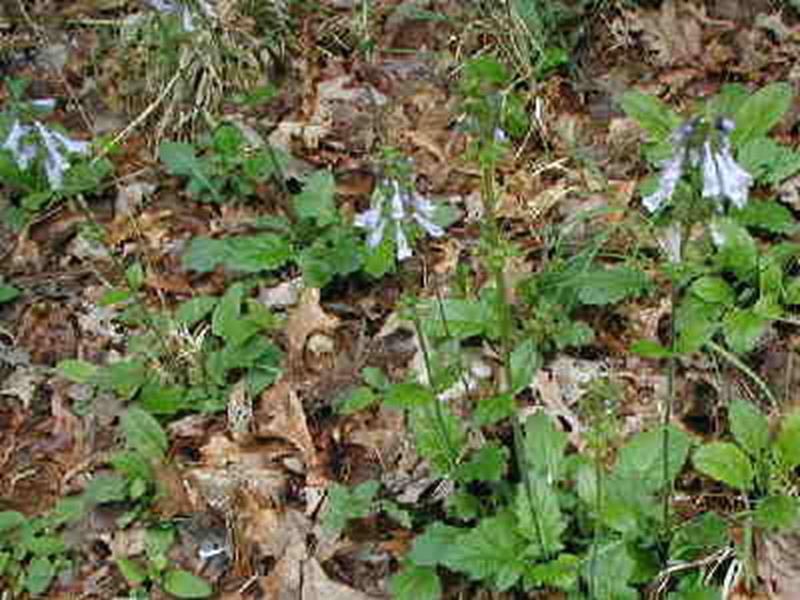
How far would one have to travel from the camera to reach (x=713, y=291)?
3965mm

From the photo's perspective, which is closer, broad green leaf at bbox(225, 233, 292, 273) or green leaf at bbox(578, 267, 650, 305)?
green leaf at bbox(578, 267, 650, 305)

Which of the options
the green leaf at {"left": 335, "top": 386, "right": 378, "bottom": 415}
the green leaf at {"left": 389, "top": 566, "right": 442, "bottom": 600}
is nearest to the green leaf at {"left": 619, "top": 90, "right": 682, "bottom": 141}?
the green leaf at {"left": 335, "top": 386, "right": 378, "bottom": 415}

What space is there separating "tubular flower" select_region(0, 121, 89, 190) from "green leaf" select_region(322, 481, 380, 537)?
148 centimetres

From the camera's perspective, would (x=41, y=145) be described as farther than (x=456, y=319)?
No

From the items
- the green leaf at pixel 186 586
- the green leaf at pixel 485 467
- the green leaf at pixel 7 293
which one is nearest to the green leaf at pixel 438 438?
the green leaf at pixel 485 467

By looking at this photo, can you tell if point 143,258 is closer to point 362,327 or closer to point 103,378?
point 103,378

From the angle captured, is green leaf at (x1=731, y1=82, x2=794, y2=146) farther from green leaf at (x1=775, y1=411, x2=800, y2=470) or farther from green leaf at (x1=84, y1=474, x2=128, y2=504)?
green leaf at (x1=84, y1=474, x2=128, y2=504)

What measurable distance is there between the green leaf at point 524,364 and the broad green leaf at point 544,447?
0.41ft

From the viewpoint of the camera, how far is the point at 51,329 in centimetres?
473

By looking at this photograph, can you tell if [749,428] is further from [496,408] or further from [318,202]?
[318,202]

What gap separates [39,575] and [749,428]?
8.33ft

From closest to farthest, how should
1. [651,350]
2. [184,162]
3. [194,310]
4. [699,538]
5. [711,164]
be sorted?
1. [711,164]
2. [651,350]
3. [699,538]
4. [194,310]
5. [184,162]

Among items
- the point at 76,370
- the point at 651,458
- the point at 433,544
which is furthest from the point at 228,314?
the point at 651,458

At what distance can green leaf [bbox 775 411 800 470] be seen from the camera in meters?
3.43
